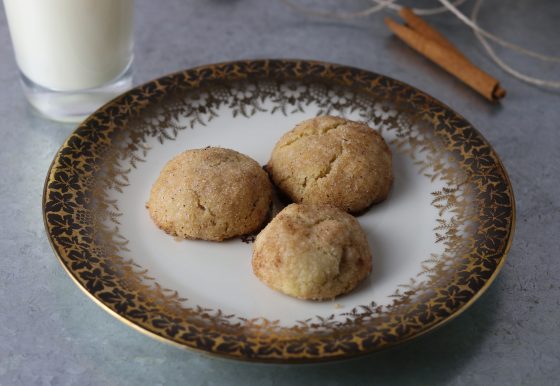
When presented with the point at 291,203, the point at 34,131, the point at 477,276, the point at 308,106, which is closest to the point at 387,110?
the point at 308,106

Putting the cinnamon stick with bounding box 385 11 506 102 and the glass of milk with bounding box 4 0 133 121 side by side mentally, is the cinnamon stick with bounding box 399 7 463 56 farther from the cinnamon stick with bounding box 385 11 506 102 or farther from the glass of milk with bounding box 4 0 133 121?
the glass of milk with bounding box 4 0 133 121

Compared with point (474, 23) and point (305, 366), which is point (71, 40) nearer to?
point (305, 366)

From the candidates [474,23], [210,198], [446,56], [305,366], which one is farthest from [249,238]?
[474,23]

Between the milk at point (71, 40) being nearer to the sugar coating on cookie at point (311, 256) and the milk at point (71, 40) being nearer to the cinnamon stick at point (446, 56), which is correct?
the sugar coating on cookie at point (311, 256)

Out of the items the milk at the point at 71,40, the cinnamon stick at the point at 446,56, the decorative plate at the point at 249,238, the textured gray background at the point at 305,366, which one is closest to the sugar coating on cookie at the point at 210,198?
the decorative plate at the point at 249,238

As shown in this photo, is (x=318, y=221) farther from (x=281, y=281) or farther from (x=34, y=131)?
(x=34, y=131)
